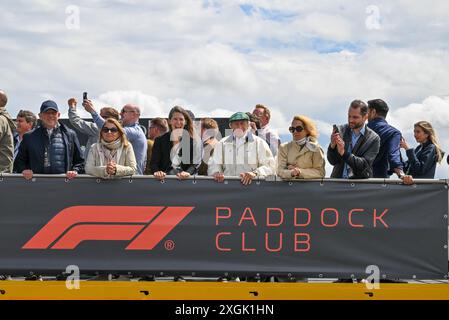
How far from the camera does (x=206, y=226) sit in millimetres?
6328

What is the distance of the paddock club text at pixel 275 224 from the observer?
20.7 feet

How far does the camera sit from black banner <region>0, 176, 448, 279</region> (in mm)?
6266

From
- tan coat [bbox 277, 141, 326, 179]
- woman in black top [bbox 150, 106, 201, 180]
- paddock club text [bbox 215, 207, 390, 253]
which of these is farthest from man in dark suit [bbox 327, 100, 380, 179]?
woman in black top [bbox 150, 106, 201, 180]

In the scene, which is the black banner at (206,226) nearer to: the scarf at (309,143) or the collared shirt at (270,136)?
the scarf at (309,143)

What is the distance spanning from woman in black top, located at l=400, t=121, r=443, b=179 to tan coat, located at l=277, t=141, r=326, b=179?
178 cm

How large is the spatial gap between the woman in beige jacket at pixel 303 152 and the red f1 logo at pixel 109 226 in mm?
1036

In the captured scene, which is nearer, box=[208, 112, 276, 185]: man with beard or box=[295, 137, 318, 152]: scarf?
box=[295, 137, 318, 152]: scarf

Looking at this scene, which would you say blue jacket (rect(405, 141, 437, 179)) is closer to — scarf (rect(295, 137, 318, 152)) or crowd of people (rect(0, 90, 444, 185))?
crowd of people (rect(0, 90, 444, 185))

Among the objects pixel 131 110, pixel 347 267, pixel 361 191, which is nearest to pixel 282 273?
pixel 347 267

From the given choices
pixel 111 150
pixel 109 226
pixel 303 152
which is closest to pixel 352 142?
pixel 303 152

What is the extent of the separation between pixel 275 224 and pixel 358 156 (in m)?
1.08

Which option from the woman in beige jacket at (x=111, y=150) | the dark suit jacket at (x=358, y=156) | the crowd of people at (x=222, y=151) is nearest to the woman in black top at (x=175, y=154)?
the crowd of people at (x=222, y=151)

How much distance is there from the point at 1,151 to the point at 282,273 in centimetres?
321

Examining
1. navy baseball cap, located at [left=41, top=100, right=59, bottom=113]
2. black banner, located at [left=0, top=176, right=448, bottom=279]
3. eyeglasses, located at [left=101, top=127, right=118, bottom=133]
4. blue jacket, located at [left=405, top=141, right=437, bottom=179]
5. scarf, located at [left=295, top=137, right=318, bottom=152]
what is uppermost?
navy baseball cap, located at [left=41, top=100, right=59, bottom=113]
